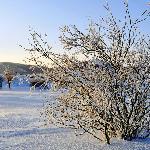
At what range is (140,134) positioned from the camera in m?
9.74

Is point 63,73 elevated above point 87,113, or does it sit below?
above

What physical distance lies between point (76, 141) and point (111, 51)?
1.83 m

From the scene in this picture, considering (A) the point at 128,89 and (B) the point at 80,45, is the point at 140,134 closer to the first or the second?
(A) the point at 128,89

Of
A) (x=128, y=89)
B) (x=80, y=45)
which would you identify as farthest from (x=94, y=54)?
(x=128, y=89)

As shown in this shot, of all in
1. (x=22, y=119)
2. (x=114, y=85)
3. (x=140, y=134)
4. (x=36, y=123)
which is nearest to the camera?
(x=114, y=85)

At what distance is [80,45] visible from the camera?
359 inches

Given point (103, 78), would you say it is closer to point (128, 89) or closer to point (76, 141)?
point (128, 89)

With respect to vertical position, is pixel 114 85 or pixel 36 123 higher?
pixel 114 85

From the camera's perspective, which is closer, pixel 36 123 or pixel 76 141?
pixel 76 141

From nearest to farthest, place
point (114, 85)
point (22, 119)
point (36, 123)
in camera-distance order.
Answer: point (114, 85)
point (36, 123)
point (22, 119)

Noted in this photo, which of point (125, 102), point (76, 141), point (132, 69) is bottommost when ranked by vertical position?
point (76, 141)

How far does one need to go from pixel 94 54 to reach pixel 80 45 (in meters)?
0.32

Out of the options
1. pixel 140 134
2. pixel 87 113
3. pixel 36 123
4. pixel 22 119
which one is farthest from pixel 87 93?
pixel 22 119

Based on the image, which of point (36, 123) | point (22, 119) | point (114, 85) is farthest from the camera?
point (22, 119)
